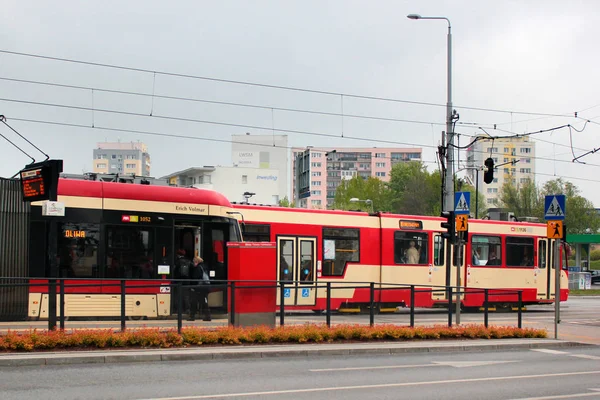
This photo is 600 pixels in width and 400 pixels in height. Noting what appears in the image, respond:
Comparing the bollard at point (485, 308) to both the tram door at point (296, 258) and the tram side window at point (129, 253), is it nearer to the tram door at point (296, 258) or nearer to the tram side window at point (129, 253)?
the tram door at point (296, 258)

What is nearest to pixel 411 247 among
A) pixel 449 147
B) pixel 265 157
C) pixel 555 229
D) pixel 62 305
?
pixel 449 147

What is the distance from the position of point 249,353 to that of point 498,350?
6378mm

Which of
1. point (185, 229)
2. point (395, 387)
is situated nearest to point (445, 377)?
point (395, 387)

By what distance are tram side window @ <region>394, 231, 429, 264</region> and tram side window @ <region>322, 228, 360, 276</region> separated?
1.68 m

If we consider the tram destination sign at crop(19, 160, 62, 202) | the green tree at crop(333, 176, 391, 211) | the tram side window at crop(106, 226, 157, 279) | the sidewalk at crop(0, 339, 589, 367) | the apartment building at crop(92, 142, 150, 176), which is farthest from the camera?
the apartment building at crop(92, 142, 150, 176)

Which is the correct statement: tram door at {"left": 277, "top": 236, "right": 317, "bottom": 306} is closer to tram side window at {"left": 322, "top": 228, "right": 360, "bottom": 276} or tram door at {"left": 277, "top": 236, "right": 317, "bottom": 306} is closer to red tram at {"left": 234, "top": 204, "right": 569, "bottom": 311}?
red tram at {"left": 234, "top": 204, "right": 569, "bottom": 311}

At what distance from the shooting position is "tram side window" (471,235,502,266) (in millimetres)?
27562

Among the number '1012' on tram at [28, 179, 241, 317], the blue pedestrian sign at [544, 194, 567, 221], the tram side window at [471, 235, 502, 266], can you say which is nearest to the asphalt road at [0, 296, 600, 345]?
the number '1012' on tram at [28, 179, 241, 317]

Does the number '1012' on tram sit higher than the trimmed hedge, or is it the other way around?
the number '1012' on tram

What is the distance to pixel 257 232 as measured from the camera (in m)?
22.6

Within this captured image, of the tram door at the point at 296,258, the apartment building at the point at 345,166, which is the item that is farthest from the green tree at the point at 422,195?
the tram door at the point at 296,258

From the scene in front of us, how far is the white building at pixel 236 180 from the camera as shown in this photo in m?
94.7

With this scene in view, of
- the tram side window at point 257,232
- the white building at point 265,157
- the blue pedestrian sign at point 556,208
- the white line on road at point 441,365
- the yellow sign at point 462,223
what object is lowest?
the white line on road at point 441,365

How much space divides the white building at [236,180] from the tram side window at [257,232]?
71118mm
